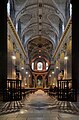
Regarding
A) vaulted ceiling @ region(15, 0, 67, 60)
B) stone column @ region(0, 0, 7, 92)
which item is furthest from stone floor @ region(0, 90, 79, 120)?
vaulted ceiling @ region(15, 0, 67, 60)

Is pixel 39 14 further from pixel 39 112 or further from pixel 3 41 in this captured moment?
pixel 39 112

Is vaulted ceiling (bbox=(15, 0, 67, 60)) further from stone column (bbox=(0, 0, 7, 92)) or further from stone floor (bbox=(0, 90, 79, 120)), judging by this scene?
stone floor (bbox=(0, 90, 79, 120))

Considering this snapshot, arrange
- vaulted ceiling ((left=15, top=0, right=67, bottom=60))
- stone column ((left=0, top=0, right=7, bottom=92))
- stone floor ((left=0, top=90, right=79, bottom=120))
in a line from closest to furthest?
1. stone floor ((left=0, top=90, right=79, bottom=120))
2. stone column ((left=0, top=0, right=7, bottom=92))
3. vaulted ceiling ((left=15, top=0, right=67, bottom=60))

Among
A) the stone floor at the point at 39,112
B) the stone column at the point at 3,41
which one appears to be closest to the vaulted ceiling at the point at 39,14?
the stone column at the point at 3,41

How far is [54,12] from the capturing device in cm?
2941

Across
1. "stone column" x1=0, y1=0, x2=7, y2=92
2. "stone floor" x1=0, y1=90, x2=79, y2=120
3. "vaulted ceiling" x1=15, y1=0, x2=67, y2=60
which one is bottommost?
"stone floor" x1=0, y1=90, x2=79, y2=120

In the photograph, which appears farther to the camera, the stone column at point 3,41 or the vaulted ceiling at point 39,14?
the vaulted ceiling at point 39,14

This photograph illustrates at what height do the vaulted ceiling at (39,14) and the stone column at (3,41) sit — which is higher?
the vaulted ceiling at (39,14)

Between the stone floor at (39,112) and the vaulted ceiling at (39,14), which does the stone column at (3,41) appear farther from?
the vaulted ceiling at (39,14)

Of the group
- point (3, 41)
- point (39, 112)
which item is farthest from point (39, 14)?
point (39, 112)

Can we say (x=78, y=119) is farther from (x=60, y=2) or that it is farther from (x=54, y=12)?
(x=54, y=12)

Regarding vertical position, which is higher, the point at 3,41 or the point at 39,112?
the point at 3,41

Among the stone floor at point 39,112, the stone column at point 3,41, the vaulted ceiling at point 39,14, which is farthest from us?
the vaulted ceiling at point 39,14

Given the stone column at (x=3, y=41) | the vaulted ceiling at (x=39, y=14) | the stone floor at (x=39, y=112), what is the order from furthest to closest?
1. the vaulted ceiling at (x=39, y=14)
2. the stone column at (x=3, y=41)
3. the stone floor at (x=39, y=112)
